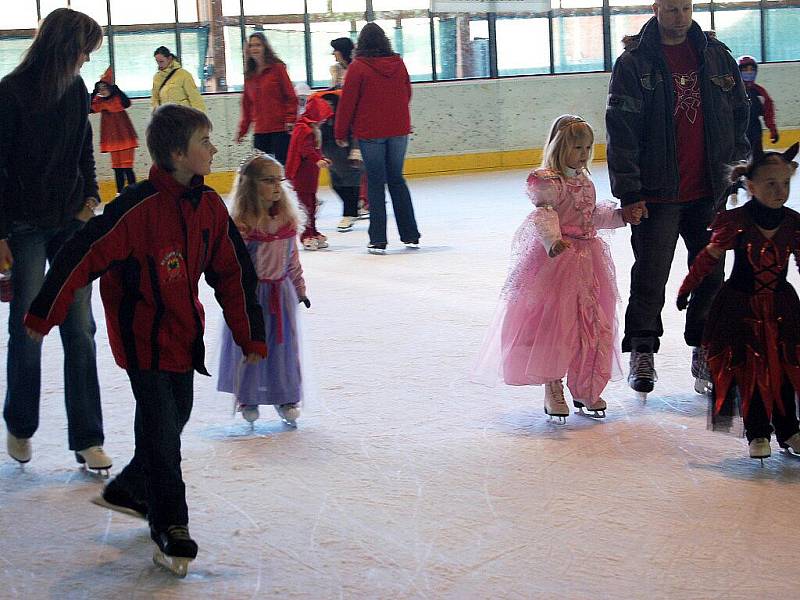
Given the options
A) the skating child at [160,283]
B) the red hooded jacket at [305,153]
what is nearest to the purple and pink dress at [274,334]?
the skating child at [160,283]

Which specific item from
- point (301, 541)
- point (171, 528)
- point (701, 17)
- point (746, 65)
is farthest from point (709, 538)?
point (701, 17)

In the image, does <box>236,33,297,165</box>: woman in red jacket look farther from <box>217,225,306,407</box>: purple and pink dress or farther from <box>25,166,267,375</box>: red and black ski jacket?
<box>25,166,267,375</box>: red and black ski jacket

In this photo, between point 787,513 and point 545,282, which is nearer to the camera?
point 787,513

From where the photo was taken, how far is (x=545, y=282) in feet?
14.2

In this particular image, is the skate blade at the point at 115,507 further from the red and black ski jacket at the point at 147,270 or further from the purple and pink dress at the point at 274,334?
the purple and pink dress at the point at 274,334

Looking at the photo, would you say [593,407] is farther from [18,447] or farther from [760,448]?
[18,447]

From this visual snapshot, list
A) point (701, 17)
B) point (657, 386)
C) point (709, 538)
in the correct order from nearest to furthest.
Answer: point (709, 538) → point (657, 386) → point (701, 17)

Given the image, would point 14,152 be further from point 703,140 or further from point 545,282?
point 703,140

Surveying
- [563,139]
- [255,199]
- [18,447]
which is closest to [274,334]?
[255,199]

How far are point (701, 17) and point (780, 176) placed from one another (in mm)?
15113

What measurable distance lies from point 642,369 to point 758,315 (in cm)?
86

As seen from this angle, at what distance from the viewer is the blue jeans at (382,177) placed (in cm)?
873

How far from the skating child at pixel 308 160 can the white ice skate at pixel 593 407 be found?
475 centimetres

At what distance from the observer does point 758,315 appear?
373 cm
